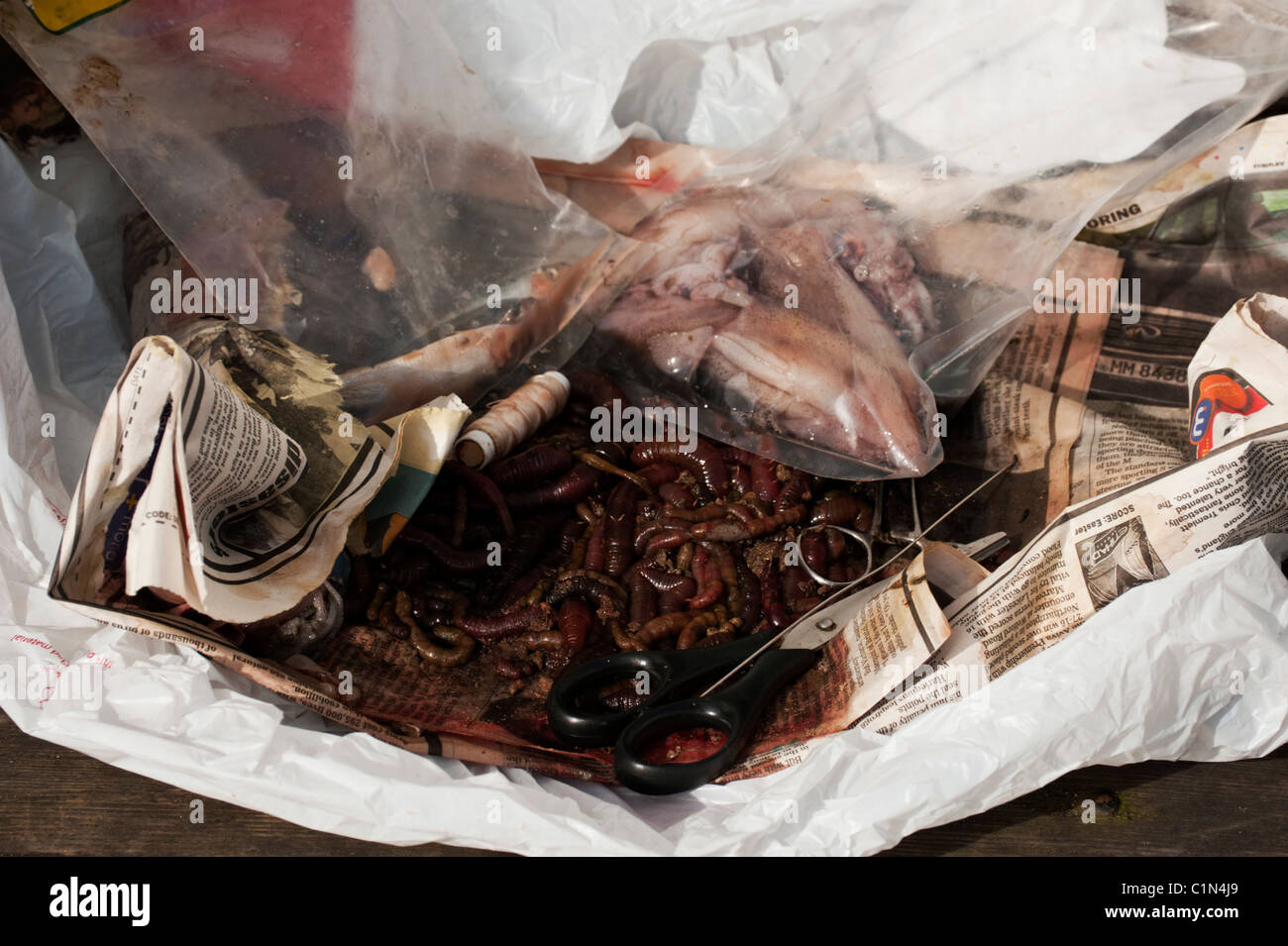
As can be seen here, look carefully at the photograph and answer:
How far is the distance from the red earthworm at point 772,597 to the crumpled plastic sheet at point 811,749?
382 mm

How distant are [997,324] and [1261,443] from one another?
0.69 metres

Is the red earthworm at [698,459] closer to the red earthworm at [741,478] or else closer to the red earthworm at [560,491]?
the red earthworm at [741,478]

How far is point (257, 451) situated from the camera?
1.54m

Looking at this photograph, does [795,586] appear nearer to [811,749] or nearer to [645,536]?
[645,536]

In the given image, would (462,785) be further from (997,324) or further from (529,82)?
(529,82)

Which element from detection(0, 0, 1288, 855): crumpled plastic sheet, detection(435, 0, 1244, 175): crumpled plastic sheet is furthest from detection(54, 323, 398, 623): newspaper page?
detection(435, 0, 1244, 175): crumpled plastic sheet

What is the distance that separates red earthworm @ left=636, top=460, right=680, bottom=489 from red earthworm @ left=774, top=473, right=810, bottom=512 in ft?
0.80

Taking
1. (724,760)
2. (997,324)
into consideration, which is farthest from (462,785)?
(997,324)

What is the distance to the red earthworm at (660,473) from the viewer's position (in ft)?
6.86

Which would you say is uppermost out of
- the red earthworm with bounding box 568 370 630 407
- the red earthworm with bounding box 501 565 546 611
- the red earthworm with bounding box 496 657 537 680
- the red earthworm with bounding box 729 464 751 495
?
the red earthworm with bounding box 568 370 630 407

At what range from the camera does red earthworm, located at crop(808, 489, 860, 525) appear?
6.50ft

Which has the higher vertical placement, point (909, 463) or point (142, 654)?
point (909, 463)

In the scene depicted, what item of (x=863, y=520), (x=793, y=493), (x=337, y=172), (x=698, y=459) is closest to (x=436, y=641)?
(x=698, y=459)

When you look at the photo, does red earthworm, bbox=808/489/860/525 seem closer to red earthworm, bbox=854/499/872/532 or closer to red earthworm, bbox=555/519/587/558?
red earthworm, bbox=854/499/872/532
